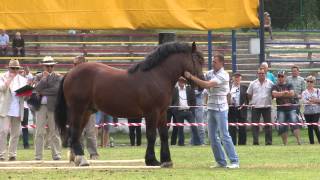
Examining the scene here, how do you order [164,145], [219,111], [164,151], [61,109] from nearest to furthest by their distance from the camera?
[219,111] → [164,151] → [164,145] → [61,109]

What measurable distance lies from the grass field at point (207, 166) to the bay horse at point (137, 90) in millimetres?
983

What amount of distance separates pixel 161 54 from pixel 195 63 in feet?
2.25

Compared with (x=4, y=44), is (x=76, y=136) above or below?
below

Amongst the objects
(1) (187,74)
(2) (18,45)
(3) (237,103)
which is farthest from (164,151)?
(2) (18,45)

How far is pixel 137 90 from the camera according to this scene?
691 inches

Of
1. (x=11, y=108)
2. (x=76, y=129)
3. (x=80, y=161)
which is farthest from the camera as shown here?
(x=11, y=108)

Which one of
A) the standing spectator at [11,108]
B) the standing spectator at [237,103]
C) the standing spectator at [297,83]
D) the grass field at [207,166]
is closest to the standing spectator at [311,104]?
the standing spectator at [297,83]

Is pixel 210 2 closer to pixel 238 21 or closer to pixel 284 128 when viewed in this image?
pixel 238 21

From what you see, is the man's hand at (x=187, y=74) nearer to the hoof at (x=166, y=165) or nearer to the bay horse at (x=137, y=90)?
the bay horse at (x=137, y=90)

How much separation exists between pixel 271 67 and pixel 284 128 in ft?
35.0

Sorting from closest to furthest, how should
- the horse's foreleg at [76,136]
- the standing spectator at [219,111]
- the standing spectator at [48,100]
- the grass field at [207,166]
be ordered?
the grass field at [207,166], the standing spectator at [219,111], the horse's foreleg at [76,136], the standing spectator at [48,100]

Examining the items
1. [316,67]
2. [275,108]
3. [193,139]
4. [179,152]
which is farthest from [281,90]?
[316,67]

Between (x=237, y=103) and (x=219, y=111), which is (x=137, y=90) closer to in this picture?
(x=219, y=111)

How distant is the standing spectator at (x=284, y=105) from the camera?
2611cm
